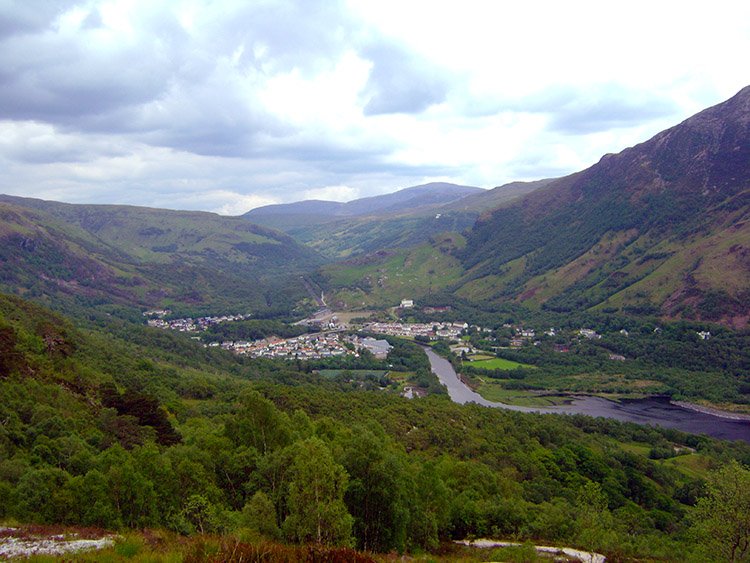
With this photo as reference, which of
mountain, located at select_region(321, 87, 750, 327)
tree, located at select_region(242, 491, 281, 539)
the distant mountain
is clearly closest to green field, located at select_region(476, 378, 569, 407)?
mountain, located at select_region(321, 87, 750, 327)

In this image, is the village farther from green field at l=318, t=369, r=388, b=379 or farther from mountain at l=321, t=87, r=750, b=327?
mountain at l=321, t=87, r=750, b=327

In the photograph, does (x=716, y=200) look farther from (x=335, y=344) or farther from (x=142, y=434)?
(x=142, y=434)

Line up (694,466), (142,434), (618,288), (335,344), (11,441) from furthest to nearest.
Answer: (618,288)
(335,344)
(694,466)
(142,434)
(11,441)

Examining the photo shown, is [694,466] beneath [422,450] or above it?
beneath

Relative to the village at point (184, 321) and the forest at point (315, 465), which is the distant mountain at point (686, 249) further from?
the village at point (184, 321)

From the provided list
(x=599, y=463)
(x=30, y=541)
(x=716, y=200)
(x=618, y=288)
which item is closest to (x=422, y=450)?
(x=599, y=463)

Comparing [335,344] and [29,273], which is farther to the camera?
[29,273]

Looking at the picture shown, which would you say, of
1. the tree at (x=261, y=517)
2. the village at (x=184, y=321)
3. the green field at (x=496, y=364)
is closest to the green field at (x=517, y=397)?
the green field at (x=496, y=364)
